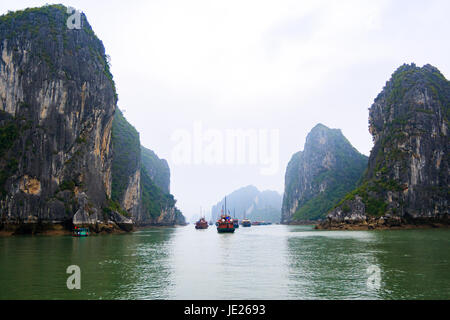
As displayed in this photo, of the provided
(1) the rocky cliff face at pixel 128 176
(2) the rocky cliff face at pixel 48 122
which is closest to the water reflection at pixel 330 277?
(2) the rocky cliff face at pixel 48 122

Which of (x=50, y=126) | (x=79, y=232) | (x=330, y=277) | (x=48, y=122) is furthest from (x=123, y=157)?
(x=330, y=277)

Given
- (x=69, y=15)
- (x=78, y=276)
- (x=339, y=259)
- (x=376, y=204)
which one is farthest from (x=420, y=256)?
(x=69, y=15)

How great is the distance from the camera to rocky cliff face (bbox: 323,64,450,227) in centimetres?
10606

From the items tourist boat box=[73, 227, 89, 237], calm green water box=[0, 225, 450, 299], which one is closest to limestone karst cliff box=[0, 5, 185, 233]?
tourist boat box=[73, 227, 89, 237]

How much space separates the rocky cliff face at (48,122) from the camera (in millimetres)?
70500

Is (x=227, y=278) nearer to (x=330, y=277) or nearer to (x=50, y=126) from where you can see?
(x=330, y=277)

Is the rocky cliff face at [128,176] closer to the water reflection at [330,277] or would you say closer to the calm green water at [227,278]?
the calm green water at [227,278]

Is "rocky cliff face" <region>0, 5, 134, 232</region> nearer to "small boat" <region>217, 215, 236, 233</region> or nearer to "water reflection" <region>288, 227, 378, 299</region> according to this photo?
"small boat" <region>217, 215, 236, 233</region>

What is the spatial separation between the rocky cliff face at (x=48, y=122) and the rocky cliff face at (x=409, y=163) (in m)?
79.6

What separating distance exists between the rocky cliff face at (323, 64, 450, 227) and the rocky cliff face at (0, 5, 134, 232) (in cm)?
7960

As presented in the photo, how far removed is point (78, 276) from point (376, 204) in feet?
346

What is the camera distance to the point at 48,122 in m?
75.8

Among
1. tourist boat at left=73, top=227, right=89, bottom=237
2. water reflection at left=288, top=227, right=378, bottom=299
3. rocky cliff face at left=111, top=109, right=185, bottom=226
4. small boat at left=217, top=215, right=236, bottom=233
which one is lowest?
small boat at left=217, top=215, right=236, bottom=233

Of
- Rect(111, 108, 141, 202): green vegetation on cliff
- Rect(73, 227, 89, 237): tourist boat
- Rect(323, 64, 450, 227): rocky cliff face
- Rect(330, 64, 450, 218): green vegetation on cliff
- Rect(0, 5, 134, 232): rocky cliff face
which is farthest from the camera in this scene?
Rect(111, 108, 141, 202): green vegetation on cliff
